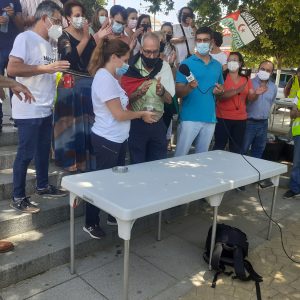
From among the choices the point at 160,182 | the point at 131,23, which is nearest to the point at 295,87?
the point at 131,23

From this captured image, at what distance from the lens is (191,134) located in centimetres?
404

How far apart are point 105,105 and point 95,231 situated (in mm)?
1177

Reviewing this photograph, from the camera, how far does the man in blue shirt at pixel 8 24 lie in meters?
3.84

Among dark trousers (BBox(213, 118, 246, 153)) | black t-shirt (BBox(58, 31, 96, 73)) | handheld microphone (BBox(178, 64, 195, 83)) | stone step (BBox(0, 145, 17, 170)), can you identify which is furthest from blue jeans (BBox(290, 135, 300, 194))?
stone step (BBox(0, 145, 17, 170))

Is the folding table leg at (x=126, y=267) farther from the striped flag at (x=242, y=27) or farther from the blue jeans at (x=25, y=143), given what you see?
the striped flag at (x=242, y=27)

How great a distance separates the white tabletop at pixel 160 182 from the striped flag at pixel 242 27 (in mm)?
3129

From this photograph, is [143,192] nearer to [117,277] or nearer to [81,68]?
[117,277]

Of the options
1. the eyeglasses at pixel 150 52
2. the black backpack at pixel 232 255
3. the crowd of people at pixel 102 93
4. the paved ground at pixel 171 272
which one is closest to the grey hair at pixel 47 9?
the crowd of people at pixel 102 93

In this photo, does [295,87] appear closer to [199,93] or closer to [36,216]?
[199,93]

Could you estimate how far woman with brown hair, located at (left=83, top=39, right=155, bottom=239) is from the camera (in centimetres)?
285

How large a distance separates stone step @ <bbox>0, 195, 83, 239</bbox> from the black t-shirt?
4.62 ft

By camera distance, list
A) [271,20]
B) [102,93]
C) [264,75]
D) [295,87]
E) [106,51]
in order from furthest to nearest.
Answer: [271,20]
[295,87]
[264,75]
[106,51]
[102,93]

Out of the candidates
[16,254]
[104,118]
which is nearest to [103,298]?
[16,254]

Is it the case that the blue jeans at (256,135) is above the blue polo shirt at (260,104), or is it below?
below
